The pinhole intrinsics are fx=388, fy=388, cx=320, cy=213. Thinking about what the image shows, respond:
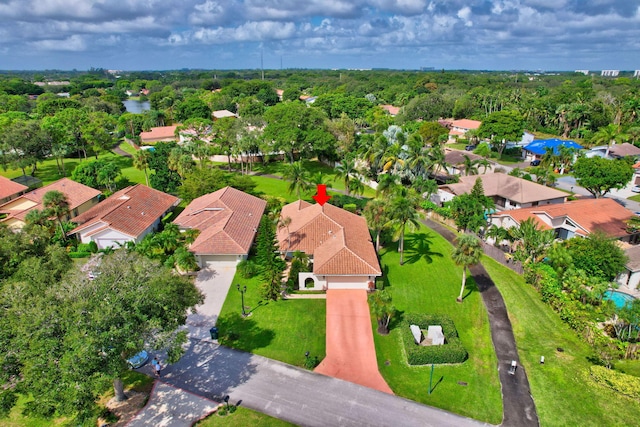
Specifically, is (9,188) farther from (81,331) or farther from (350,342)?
(350,342)

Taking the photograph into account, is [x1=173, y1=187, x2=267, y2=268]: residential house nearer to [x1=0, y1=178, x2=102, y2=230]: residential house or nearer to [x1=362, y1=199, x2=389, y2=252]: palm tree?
[x1=362, y1=199, x2=389, y2=252]: palm tree

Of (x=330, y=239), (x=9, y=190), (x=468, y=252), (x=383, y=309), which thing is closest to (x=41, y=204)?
(x=9, y=190)

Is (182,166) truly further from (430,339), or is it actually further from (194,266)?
(430,339)

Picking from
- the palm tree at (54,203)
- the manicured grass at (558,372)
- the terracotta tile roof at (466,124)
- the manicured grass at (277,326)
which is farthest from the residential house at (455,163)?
the palm tree at (54,203)

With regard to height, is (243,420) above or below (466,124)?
below

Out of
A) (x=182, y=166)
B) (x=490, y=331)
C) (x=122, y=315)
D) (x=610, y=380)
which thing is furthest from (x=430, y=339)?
(x=182, y=166)

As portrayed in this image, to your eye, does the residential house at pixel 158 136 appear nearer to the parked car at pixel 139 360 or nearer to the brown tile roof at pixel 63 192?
the brown tile roof at pixel 63 192
